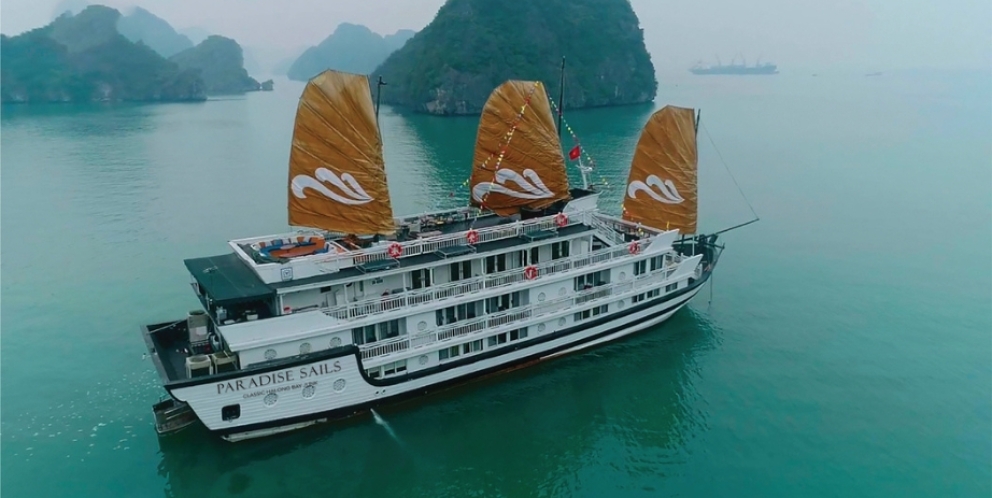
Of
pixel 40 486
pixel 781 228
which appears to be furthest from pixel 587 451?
pixel 781 228

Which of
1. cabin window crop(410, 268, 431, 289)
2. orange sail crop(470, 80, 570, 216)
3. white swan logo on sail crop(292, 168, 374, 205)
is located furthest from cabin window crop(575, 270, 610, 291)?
white swan logo on sail crop(292, 168, 374, 205)

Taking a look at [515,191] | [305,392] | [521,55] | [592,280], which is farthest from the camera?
[521,55]

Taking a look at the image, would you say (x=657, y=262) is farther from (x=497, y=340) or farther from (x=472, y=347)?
(x=472, y=347)

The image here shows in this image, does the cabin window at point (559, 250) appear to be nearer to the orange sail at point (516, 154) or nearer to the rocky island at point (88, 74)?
the orange sail at point (516, 154)

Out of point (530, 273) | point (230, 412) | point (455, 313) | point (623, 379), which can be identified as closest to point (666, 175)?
point (530, 273)

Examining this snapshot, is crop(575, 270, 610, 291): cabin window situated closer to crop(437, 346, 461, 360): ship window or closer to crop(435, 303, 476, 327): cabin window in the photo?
crop(435, 303, 476, 327): cabin window

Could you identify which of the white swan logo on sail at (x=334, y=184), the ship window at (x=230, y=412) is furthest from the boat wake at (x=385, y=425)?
the white swan logo on sail at (x=334, y=184)

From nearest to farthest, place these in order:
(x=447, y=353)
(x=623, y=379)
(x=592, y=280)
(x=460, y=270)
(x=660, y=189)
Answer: (x=447, y=353) → (x=460, y=270) → (x=623, y=379) → (x=592, y=280) → (x=660, y=189)
